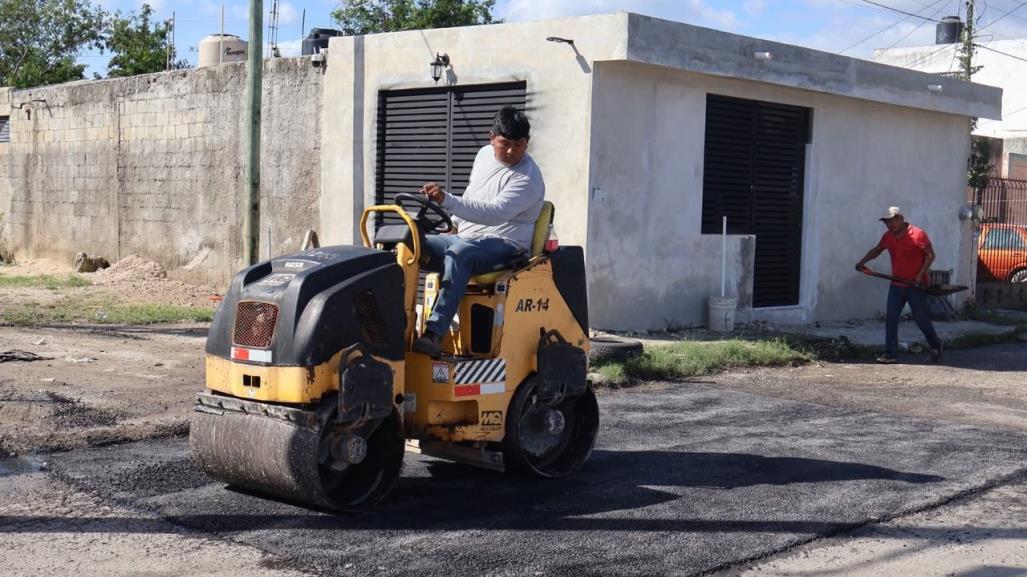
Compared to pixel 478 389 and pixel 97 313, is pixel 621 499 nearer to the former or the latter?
pixel 478 389

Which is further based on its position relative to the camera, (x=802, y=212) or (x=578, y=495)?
(x=802, y=212)

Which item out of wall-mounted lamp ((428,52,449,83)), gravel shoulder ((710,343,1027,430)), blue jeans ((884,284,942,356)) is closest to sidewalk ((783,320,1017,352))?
blue jeans ((884,284,942,356))

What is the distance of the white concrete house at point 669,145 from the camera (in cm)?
1353

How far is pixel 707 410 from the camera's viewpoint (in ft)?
32.2

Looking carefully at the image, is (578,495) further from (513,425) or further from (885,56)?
(885,56)

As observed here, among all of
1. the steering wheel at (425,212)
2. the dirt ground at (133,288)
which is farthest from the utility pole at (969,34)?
the steering wheel at (425,212)

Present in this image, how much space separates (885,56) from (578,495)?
137 feet

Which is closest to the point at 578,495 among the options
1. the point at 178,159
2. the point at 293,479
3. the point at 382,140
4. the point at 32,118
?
the point at 293,479

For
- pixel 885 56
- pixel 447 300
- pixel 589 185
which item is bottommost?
pixel 447 300

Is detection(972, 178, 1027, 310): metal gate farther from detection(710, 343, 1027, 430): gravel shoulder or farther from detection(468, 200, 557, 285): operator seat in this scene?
detection(468, 200, 557, 285): operator seat

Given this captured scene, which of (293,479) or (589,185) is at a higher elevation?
(589,185)

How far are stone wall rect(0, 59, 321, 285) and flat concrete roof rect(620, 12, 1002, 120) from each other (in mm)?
5408

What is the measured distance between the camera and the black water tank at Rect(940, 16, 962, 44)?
44.9 meters

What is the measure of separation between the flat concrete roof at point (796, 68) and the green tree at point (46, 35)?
2479 cm
